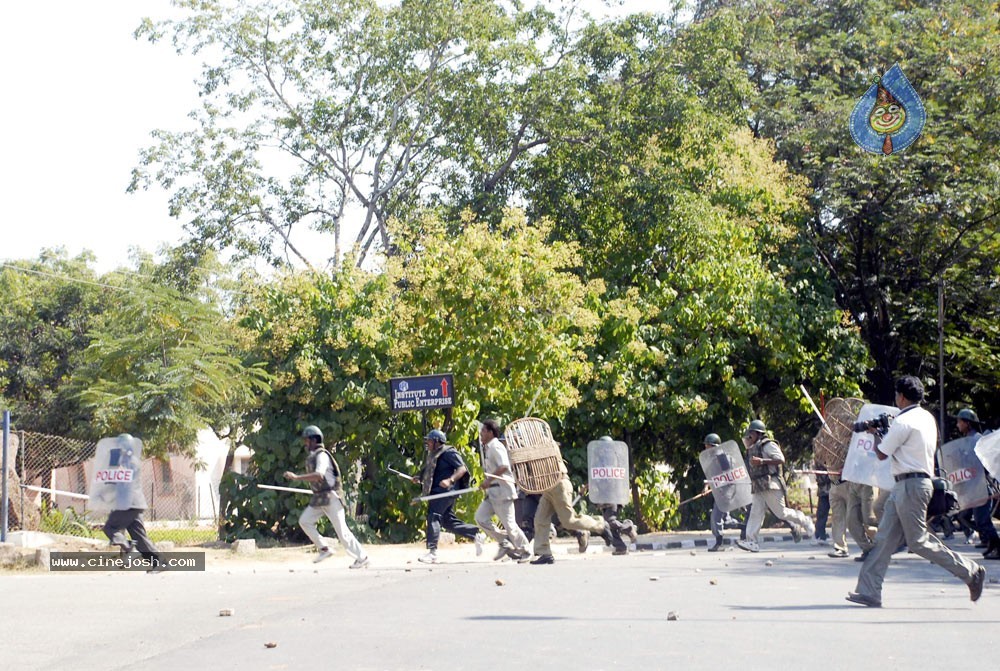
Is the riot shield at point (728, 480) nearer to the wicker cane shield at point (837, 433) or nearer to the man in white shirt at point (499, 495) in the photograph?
the wicker cane shield at point (837, 433)

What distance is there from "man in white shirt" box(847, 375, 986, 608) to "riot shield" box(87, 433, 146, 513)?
358 inches

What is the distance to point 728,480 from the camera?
19.1 meters

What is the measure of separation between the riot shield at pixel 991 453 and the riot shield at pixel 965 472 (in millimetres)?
3361

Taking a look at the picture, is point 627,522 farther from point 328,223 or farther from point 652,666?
point 328,223

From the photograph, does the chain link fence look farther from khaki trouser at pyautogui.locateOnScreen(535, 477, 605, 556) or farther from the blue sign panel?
khaki trouser at pyautogui.locateOnScreen(535, 477, 605, 556)

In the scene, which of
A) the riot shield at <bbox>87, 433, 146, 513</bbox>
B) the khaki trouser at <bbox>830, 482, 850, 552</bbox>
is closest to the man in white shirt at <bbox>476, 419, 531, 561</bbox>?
the khaki trouser at <bbox>830, 482, 850, 552</bbox>

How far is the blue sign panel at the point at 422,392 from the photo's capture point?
20188 mm

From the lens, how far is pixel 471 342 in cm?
2178

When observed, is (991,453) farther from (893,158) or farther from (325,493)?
(893,158)

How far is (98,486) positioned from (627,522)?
776cm

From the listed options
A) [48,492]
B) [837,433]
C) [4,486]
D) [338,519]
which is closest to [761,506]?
[837,433]

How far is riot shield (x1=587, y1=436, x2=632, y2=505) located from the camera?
18.3 m

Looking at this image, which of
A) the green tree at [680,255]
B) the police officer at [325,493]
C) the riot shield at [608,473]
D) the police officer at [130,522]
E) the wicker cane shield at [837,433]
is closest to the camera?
the police officer at [130,522]

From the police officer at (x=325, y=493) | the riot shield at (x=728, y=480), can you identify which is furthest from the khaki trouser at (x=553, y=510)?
the riot shield at (x=728, y=480)
